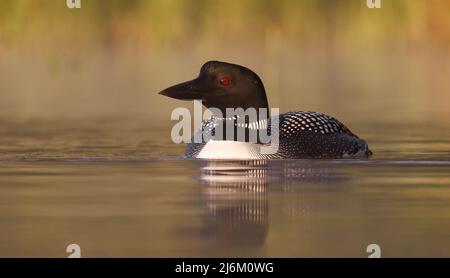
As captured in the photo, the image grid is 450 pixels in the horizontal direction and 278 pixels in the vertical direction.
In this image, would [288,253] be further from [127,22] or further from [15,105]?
[127,22]

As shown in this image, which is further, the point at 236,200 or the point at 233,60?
the point at 233,60

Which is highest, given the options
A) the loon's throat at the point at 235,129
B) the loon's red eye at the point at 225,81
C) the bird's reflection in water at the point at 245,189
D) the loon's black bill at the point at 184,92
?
the loon's red eye at the point at 225,81

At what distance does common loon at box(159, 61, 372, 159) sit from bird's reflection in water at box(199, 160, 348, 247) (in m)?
0.30

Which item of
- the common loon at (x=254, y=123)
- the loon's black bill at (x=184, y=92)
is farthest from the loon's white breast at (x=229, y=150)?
the loon's black bill at (x=184, y=92)

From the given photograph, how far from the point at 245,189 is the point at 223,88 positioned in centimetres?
279

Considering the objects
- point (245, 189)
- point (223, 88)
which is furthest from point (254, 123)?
point (245, 189)

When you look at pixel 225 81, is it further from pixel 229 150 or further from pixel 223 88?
pixel 229 150

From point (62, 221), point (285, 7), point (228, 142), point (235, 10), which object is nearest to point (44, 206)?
point (62, 221)

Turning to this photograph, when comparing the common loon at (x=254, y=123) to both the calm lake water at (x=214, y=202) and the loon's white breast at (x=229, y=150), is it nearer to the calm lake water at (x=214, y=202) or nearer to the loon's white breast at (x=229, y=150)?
the loon's white breast at (x=229, y=150)

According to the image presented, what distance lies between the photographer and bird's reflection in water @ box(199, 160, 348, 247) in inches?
281

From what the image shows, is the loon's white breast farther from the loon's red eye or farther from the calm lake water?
the loon's red eye

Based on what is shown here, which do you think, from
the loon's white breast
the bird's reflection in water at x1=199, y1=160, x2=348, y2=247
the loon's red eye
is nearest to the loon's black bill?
the loon's red eye

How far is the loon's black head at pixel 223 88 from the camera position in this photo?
38.3 feet

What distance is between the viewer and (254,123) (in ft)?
38.8
